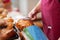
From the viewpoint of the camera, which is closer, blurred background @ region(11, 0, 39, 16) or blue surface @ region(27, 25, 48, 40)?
blue surface @ region(27, 25, 48, 40)

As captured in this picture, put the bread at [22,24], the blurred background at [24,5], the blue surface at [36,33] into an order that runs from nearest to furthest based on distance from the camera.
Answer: the blue surface at [36,33]
the bread at [22,24]
the blurred background at [24,5]

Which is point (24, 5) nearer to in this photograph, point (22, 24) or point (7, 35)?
point (22, 24)

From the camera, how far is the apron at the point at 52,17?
77 centimetres

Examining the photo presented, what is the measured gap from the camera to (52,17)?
0.79m

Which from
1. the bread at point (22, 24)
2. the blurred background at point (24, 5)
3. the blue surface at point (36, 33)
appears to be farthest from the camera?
the blurred background at point (24, 5)

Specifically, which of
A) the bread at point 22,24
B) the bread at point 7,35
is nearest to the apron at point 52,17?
the bread at point 22,24

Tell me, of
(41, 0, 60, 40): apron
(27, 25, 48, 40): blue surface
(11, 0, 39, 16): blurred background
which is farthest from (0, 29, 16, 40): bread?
(11, 0, 39, 16): blurred background

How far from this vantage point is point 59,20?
0.78 metres

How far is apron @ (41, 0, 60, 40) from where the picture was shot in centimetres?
77

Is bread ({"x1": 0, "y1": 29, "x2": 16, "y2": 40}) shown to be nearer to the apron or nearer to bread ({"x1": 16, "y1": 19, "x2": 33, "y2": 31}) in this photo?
bread ({"x1": 16, "y1": 19, "x2": 33, "y2": 31})

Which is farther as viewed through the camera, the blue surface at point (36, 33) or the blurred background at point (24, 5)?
the blurred background at point (24, 5)

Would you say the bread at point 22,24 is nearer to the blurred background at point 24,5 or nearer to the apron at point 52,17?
the apron at point 52,17

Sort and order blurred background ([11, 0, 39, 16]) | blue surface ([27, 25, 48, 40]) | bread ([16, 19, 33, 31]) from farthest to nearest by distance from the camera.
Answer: blurred background ([11, 0, 39, 16]) < bread ([16, 19, 33, 31]) < blue surface ([27, 25, 48, 40])

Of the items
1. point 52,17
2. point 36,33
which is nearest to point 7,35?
point 36,33
